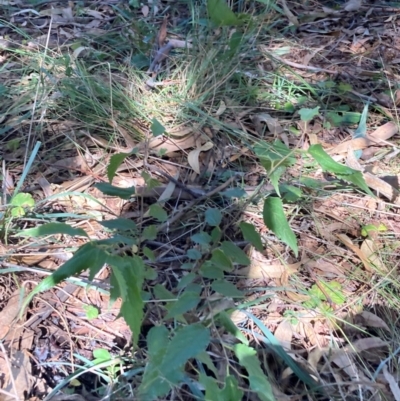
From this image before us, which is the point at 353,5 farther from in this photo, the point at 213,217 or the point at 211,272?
the point at 211,272

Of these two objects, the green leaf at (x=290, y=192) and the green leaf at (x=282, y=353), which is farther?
the green leaf at (x=290, y=192)

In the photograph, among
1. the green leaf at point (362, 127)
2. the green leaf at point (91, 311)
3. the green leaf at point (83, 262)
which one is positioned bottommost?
the green leaf at point (91, 311)

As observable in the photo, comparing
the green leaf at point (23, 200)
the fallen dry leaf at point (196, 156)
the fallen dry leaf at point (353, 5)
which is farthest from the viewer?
the fallen dry leaf at point (353, 5)

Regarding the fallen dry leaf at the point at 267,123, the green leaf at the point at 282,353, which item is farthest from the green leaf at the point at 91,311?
the fallen dry leaf at the point at 267,123

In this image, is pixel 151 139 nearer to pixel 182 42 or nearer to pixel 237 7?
pixel 182 42

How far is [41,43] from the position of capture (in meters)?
2.13

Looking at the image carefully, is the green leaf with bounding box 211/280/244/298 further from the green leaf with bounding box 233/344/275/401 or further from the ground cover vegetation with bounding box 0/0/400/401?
the green leaf with bounding box 233/344/275/401

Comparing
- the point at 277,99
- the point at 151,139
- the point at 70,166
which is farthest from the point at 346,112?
the point at 70,166

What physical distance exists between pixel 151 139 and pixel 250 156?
1.09 ft

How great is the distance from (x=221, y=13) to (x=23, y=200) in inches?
39.3

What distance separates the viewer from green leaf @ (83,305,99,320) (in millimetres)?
1198

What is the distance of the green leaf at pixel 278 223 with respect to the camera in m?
1.09

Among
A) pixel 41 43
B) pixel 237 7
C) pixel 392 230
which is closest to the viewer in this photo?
pixel 392 230

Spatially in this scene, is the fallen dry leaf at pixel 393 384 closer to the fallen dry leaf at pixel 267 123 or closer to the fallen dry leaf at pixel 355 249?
the fallen dry leaf at pixel 355 249
